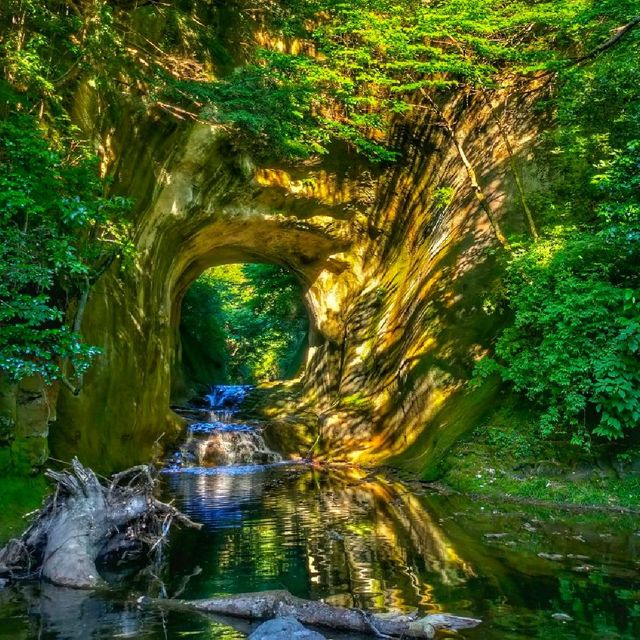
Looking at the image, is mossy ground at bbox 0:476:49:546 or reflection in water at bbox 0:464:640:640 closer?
reflection in water at bbox 0:464:640:640

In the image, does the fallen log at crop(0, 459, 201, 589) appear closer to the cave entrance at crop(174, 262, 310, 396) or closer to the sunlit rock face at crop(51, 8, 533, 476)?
the sunlit rock face at crop(51, 8, 533, 476)

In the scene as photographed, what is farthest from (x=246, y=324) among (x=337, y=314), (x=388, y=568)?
(x=388, y=568)

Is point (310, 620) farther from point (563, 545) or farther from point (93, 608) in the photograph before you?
point (563, 545)

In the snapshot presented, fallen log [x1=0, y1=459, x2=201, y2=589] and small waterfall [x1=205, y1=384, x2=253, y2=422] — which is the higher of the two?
small waterfall [x1=205, y1=384, x2=253, y2=422]

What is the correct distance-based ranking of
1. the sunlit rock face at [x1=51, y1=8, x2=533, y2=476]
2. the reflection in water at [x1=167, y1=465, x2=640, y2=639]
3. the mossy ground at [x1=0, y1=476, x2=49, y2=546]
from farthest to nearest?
the sunlit rock face at [x1=51, y1=8, x2=533, y2=476] < the mossy ground at [x1=0, y1=476, x2=49, y2=546] < the reflection in water at [x1=167, y1=465, x2=640, y2=639]

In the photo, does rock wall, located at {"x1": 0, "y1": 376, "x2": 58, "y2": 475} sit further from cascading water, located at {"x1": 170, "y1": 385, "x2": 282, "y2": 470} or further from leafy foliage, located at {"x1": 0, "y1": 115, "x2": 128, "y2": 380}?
cascading water, located at {"x1": 170, "y1": 385, "x2": 282, "y2": 470}

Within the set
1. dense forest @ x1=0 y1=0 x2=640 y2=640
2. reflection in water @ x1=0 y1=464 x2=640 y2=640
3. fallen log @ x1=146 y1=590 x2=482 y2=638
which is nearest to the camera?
fallen log @ x1=146 y1=590 x2=482 y2=638

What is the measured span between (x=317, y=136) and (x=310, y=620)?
14.3m

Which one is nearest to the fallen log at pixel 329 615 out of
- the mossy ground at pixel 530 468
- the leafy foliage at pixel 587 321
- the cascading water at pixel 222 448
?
the mossy ground at pixel 530 468

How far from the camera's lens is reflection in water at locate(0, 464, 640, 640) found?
4.87 meters

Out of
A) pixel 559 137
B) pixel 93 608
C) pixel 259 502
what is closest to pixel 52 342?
pixel 93 608

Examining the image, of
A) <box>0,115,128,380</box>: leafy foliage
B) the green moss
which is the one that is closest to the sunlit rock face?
the green moss

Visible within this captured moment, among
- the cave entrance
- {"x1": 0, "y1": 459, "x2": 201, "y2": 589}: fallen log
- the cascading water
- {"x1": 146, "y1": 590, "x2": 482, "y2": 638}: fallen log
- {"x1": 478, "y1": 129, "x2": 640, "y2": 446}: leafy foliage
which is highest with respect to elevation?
the cave entrance

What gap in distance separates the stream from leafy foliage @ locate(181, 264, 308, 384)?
60.6 feet
